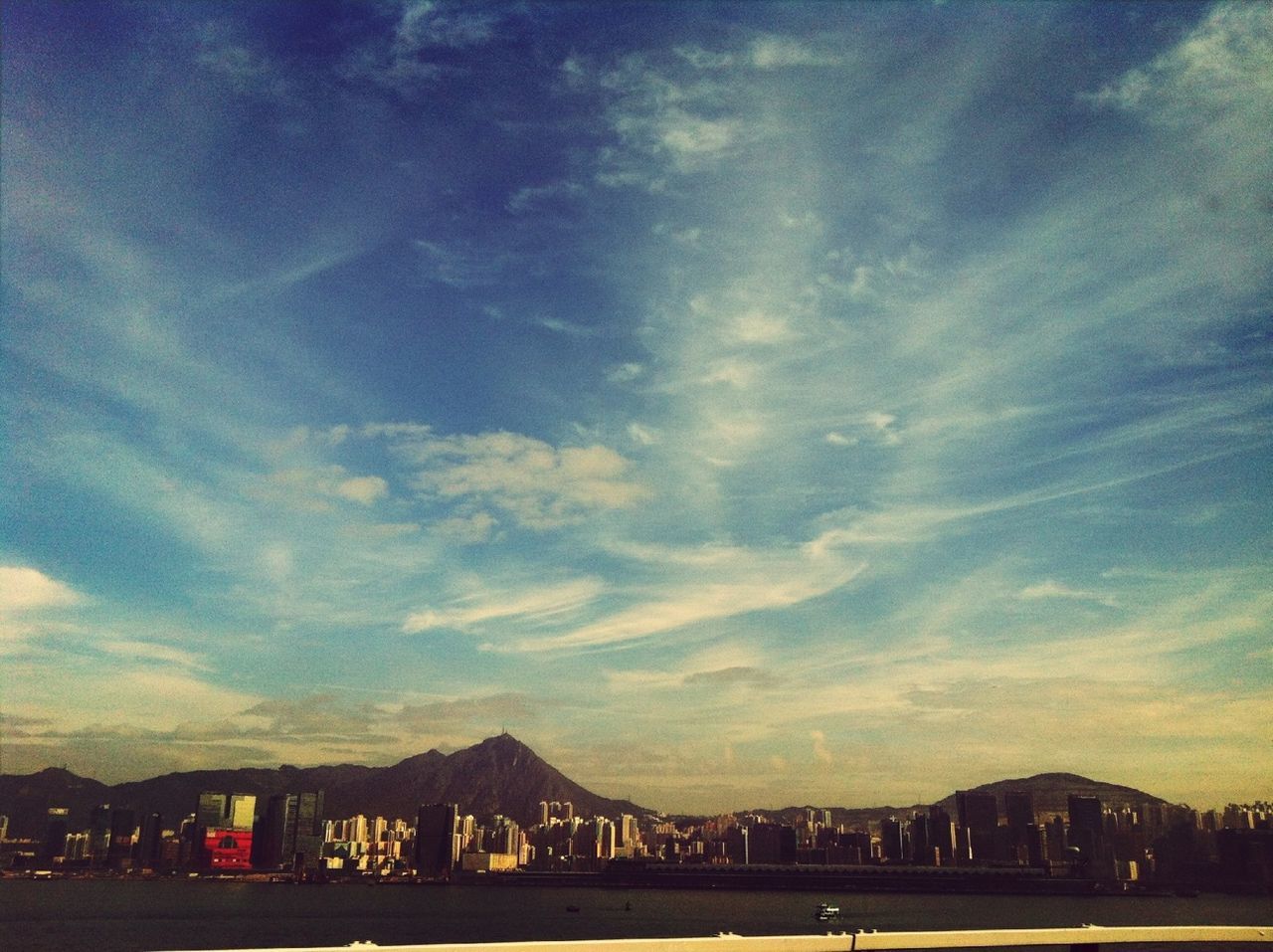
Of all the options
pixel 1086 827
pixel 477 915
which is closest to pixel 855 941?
pixel 477 915

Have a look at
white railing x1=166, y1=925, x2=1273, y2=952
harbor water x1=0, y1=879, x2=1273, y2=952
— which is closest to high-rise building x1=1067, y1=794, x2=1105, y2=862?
harbor water x1=0, y1=879, x2=1273, y2=952

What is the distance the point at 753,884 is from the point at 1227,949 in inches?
4484

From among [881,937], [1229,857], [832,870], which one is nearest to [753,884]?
[832,870]

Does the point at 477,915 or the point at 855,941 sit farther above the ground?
the point at 855,941

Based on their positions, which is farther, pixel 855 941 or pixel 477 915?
pixel 477 915

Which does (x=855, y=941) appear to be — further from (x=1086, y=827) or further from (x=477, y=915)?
(x=1086, y=827)

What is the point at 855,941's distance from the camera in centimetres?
1761

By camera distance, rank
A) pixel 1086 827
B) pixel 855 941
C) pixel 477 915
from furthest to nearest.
Result: pixel 1086 827, pixel 477 915, pixel 855 941

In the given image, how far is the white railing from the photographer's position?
15602 mm

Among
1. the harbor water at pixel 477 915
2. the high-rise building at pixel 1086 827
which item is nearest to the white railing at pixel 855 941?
the harbor water at pixel 477 915

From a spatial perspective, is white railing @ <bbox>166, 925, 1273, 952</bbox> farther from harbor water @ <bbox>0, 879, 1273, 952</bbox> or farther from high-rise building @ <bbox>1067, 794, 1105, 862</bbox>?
high-rise building @ <bbox>1067, 794, 1105, 862</bbox>

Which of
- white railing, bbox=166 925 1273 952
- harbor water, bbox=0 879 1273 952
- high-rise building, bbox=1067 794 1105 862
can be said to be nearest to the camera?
white railing, bbox=166 925 1273 952

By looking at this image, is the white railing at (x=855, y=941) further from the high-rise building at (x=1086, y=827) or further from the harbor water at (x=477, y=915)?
the high-rise building at (x=1086, y=827)

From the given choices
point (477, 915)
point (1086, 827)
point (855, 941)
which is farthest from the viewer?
point (1086, 827)
